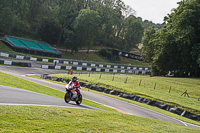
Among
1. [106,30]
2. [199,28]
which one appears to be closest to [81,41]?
[106,30]

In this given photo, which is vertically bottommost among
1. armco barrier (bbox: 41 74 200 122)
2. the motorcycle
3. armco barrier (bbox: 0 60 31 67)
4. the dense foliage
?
armco barrier (bbox: 41 74 200 122)

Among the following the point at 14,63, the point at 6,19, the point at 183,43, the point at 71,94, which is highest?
the point at 6,19

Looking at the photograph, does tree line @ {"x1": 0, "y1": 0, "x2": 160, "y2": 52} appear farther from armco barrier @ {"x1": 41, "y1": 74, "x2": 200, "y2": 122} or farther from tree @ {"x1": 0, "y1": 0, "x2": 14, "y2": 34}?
armco barrier @ {"x1": 41, "y1": 74, "x2": 200, "y2": 122}

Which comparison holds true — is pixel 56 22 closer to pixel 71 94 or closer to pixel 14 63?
pixel 14 63

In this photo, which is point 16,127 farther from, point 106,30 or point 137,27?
point 137,27

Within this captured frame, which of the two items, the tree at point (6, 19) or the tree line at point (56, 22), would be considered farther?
the tree line at point (56, 22)

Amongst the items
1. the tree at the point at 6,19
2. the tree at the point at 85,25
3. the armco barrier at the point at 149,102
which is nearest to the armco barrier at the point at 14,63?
the armco barrier at the point at 149,102

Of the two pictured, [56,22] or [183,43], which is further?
[56,22]

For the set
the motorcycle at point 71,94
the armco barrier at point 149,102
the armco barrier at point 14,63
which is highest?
the armco barrier at point 14,63

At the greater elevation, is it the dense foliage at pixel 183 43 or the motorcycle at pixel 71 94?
the dense foliage at pixel 183 43

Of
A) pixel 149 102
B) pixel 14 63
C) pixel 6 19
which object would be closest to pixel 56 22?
pixel 6 19

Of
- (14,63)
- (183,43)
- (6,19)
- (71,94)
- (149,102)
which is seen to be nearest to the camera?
(71,94)

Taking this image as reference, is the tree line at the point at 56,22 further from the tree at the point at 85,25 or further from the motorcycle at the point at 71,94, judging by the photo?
the motorcycle at the point at 71,94

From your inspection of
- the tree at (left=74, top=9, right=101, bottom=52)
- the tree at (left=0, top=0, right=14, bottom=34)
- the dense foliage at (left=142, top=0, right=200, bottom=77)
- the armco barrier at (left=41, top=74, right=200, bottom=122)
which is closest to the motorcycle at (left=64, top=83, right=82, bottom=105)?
Result: the armco barrier at (left=41, top=74, right=200, bottom=122)
